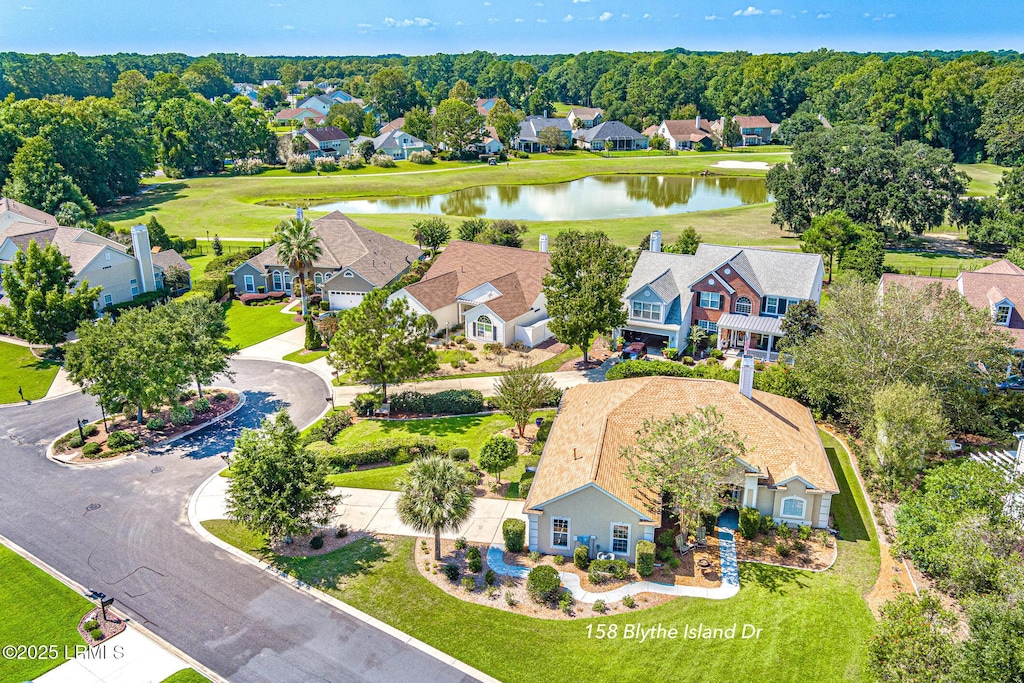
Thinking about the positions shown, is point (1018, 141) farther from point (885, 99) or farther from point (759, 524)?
point (759, 524)

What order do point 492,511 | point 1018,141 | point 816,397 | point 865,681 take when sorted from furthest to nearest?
1. point 1018,141
2. point 816,397
3. point 492,511
4. point 865,681

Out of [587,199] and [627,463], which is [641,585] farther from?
[587,199]

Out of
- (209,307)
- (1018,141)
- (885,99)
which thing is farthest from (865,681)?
(885,99)

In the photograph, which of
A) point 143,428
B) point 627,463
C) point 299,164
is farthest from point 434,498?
point 299,164

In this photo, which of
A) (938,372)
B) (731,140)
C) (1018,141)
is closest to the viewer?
(938,372)

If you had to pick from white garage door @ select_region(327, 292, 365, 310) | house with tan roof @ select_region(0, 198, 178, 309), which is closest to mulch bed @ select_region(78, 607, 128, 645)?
white garage door @ select_region(327, 292, 365, 310)

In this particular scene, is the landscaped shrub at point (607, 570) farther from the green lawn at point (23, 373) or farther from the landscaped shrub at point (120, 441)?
the green lawn at point (23, 373)

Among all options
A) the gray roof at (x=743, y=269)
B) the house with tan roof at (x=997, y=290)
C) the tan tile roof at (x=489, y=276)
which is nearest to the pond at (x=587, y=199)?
the tan tile roof at (x=489, y=276)
